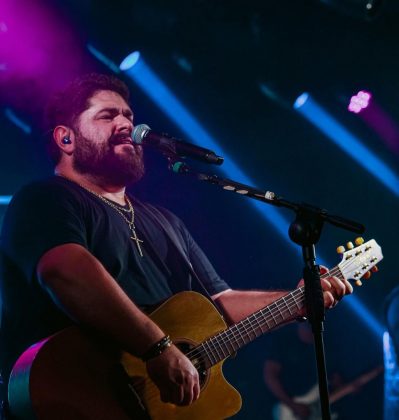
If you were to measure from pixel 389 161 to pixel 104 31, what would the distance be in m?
2.56

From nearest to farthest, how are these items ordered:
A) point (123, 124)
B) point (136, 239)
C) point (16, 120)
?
point (136, 239), point (123, 124), point (16, 120)

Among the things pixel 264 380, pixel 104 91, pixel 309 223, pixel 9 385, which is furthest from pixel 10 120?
pixel 264 380

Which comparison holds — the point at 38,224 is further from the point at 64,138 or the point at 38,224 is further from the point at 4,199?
the point at 4,199

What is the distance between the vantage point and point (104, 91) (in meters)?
3.08

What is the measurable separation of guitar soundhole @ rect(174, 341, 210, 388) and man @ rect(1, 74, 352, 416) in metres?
0.19

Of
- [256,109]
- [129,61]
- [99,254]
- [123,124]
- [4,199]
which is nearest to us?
[99,254]

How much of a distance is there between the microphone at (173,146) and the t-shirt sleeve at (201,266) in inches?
29.4

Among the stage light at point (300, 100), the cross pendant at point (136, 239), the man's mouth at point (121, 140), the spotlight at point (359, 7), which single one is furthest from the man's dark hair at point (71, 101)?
the spotlight at point (359, 7)

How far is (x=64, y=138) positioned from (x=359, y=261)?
63.1 inches

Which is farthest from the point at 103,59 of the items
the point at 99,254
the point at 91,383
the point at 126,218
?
the point at 91,383

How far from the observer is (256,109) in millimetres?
4562

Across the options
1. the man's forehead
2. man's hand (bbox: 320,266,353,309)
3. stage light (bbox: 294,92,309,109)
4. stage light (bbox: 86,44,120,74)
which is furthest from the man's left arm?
stage light (bbox: 294,92,309,109)

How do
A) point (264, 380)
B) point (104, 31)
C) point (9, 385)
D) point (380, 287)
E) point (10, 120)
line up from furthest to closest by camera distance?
1. point (380, 287)
2. point (264, 380)
3. point (104, 31)
4. point (10, 120)
5. point (9, 385)

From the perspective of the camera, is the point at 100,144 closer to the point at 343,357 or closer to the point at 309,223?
the point at 309,223
